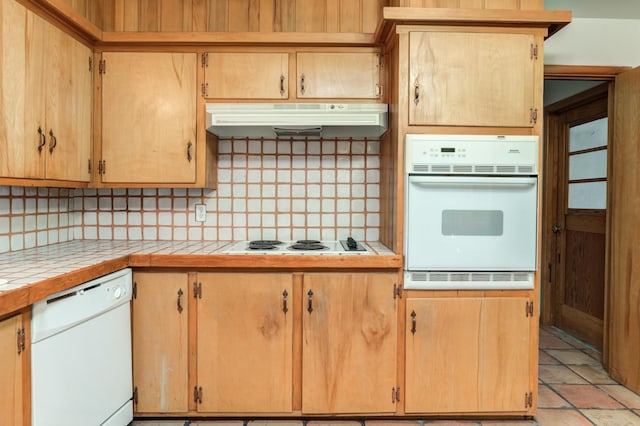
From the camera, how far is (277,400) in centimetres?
221

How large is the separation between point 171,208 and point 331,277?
4.28 feet

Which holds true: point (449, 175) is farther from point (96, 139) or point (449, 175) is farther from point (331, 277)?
point (96, 139)

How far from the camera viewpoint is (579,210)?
368 cm

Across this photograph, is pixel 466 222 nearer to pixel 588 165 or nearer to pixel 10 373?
pixel 10 373

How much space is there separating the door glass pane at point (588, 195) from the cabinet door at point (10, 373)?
12.7ft

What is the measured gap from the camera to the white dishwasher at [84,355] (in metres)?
1.52

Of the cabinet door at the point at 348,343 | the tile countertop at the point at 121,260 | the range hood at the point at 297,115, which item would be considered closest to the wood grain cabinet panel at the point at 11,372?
the tile countertop at the point at 121,260

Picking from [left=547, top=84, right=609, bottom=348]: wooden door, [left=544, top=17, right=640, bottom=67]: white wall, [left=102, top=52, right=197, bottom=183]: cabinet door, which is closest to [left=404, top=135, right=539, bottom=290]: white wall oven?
[left=544, top=17, right=640, bottom=67]: white wall

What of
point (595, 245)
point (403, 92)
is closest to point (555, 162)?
point (595, 245)

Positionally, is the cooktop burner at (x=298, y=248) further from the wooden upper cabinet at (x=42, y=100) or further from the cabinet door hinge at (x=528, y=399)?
the cabinet door hinge at (x=528, y=399)

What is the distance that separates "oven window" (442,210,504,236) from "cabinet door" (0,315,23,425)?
1.88 meters

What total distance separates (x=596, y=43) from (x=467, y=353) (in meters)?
2.30

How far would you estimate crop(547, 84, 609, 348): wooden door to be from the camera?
134 inches

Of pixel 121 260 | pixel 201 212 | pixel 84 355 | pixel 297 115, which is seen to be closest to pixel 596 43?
pixel 297 115
